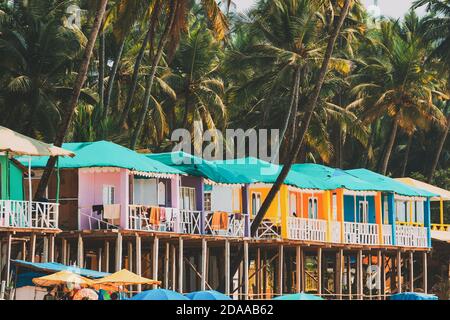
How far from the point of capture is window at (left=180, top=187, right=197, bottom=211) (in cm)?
5184

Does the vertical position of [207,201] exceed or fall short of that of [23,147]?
it falls short

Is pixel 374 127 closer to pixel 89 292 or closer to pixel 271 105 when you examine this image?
pixel 271 105

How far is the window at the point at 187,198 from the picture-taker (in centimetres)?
5184

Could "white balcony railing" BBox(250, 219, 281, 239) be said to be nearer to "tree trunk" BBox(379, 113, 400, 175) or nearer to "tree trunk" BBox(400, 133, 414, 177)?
"tree trunk" BBox(379, 113, 400, 175)

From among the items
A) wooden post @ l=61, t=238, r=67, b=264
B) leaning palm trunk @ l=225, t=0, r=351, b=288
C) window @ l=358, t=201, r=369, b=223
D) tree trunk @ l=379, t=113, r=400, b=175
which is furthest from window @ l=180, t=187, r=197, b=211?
tree trunk @ l=379, t=113, r=400, b=175

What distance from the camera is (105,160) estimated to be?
1827 inches


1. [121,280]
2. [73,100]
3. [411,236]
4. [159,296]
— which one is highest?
[73,100]

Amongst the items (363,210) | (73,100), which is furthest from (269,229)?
(73,100)

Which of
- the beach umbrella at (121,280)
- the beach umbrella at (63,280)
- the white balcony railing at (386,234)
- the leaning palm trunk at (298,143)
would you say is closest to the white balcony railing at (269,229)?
the leaning palm trunk at (298,143)

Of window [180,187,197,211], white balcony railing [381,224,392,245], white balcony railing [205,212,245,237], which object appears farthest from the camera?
white balcony railing [381,224,392,245]

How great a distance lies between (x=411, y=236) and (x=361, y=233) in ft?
13.8

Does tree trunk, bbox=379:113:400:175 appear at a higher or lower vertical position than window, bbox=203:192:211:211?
higher

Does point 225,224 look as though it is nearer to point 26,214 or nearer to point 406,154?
point 26,214

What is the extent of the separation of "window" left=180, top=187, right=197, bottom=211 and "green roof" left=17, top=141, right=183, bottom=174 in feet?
11.1
